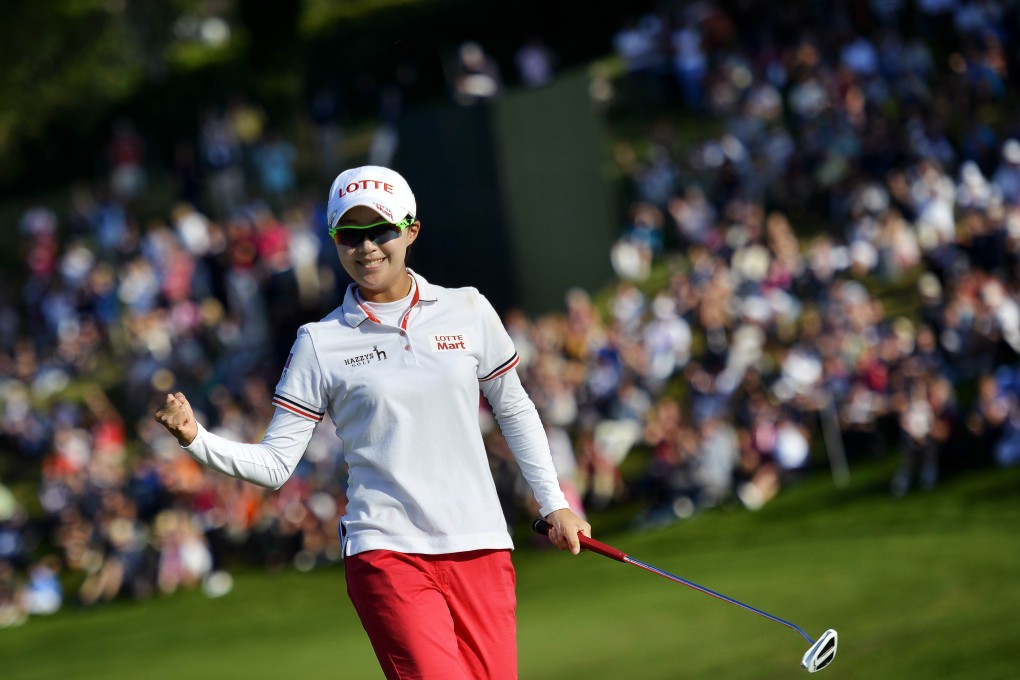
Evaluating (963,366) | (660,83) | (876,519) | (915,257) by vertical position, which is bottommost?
(876,519)

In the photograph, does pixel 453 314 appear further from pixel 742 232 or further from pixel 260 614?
pixel 742 232

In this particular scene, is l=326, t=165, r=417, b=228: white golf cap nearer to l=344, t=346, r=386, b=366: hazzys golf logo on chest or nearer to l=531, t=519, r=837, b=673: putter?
l=344, t=346, r=386, b=366: hazzys golf logo on chest

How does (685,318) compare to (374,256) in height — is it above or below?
below

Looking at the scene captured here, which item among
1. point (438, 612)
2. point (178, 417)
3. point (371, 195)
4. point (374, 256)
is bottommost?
point (438, 612)

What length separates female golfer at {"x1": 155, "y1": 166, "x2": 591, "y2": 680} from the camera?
513 centimetres

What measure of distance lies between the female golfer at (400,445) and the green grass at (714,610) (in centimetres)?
464

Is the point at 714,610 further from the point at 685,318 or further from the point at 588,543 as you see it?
the point at 588,543

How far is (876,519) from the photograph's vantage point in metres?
15.9

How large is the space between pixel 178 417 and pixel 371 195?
0.94 meters

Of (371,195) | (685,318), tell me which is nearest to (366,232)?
(371,195)

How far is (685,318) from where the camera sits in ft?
66.4

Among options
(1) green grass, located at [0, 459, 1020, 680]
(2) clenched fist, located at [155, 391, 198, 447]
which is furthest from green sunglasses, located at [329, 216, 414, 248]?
(1) green grass, located at [0, 459, 1020, 680]

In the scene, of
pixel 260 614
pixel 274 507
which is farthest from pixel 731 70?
pixel 260 614

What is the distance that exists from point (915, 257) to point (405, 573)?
1534 cm
